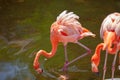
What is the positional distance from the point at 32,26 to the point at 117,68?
1.73 meters

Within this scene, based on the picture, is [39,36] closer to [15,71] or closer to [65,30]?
[15,71]

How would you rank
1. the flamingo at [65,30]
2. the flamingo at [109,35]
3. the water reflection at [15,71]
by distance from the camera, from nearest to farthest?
1. the flamingo at [109,35]
2. the flamingo at [65,30]
3. the water reflection at [15,71]

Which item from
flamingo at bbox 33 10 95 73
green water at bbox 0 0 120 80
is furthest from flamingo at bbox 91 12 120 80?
green water at bbox 0 0 120 80

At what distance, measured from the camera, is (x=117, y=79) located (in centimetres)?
345

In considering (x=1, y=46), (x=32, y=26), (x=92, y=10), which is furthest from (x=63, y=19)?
(x=92, y=10)

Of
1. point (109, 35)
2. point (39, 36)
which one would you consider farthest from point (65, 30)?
point (39, 36)

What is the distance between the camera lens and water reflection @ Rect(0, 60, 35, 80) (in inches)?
145

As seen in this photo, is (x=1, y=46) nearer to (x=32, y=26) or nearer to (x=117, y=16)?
(x=32, y=26)

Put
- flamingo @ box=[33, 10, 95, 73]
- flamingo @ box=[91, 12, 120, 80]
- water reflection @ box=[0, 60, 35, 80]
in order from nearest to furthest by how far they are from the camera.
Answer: flamingo @ box=[91, 12, 120, 80]
flamingo @ box=[33, 10, 95, 73]
water reflection @ box=[0, 60, 35, 80]

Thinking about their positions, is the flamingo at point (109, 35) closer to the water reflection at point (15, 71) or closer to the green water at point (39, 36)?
the green water at point (39, 36)

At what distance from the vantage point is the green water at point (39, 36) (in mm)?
3746

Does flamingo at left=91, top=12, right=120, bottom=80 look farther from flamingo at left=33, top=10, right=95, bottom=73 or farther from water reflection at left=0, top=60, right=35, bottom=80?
water reflection at left=0, top=60, right=35, bottom=80

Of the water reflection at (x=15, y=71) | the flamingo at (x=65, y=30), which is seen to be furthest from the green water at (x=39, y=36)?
the flamingo at (x=65, y=30)

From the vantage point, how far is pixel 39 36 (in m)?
4.66
